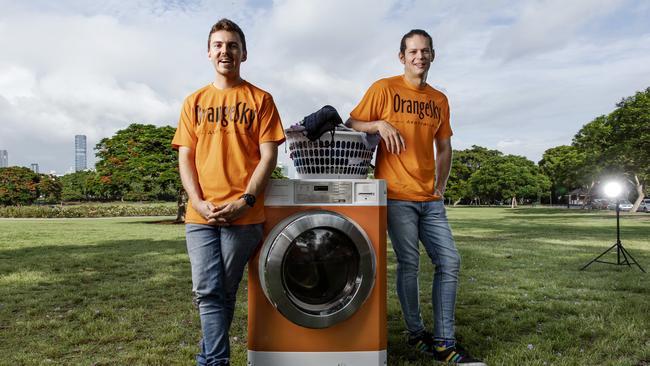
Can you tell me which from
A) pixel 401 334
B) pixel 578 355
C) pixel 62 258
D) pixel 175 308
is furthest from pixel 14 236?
pixel 578 355

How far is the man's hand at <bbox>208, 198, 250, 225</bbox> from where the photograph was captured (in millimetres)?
2348

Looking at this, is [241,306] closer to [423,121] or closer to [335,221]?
[335,221]

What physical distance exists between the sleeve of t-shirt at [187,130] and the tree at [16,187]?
1583 inches

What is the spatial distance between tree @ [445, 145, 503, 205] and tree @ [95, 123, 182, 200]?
122ft

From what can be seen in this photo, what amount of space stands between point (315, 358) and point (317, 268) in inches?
19.5

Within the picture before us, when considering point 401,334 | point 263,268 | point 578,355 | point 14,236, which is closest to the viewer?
point 263,268

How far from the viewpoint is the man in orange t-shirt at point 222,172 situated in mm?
2430

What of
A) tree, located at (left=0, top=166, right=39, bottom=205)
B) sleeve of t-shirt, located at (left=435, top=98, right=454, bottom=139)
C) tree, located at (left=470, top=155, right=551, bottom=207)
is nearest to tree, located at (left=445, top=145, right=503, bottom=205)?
tree, located at (left=470, top=155, right=551, bottom=207)

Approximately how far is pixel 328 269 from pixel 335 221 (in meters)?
0.27

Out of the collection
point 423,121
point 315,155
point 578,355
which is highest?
point 423,121

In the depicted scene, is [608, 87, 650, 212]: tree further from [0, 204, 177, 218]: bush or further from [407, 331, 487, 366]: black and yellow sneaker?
[0, 204, 177, 218]: bush

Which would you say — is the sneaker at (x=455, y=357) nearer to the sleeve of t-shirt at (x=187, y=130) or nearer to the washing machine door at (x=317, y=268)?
the washing machine door at (x=317, y=268)

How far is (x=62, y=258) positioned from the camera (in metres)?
8.00

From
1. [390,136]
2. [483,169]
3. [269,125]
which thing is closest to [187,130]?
[269,125]
